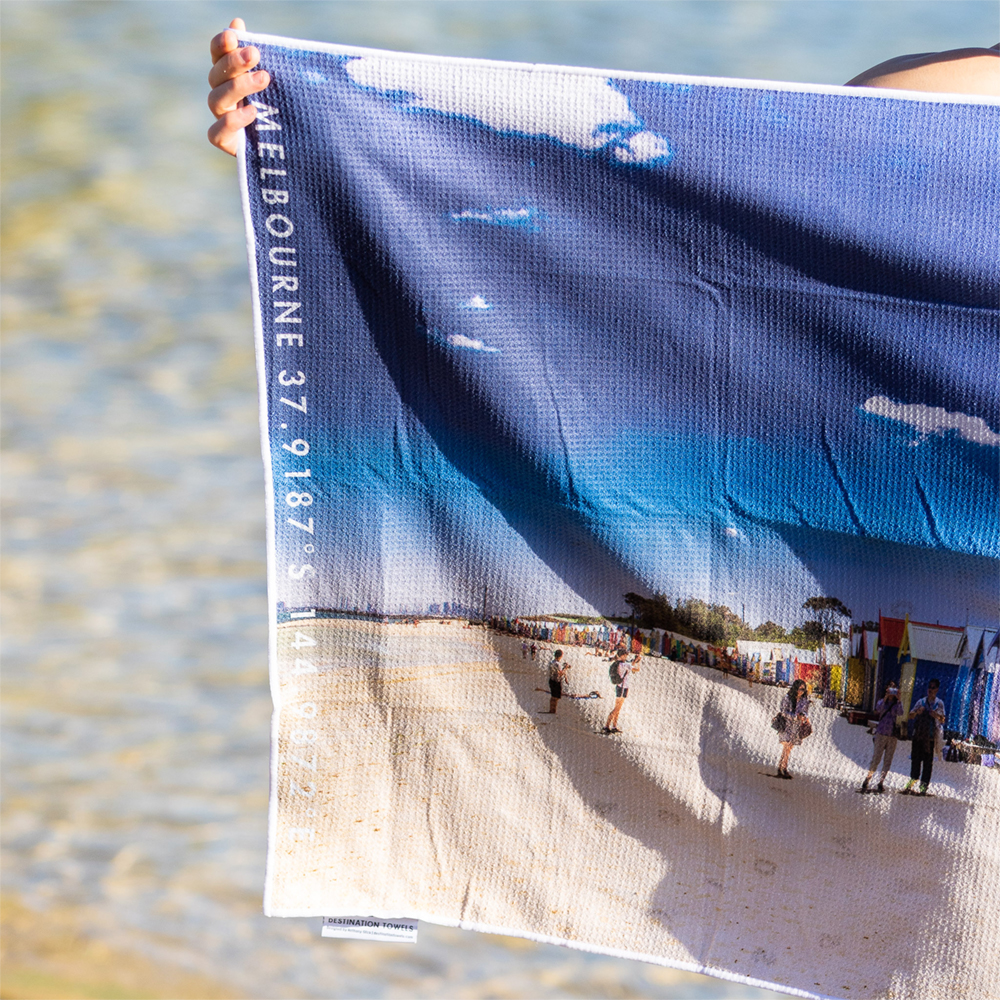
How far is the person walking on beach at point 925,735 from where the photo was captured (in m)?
1.33

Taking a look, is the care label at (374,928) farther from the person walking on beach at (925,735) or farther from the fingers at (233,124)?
the fingers at (233,124)

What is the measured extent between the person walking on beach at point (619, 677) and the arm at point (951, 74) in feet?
2.72

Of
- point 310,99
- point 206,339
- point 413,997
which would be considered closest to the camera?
point 310,99

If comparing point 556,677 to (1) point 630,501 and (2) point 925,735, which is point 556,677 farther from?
(2) point 925,735

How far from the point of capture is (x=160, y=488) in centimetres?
297

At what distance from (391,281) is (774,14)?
2.77m

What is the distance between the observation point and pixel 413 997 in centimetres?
225

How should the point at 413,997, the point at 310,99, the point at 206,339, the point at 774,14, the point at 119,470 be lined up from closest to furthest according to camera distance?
the point at 310,99
the point at 413,997
the point at 119,470
the point at 206,339
the point at 774,14

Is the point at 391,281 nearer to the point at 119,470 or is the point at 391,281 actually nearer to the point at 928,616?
the point at 928,616

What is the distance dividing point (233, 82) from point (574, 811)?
1033 mm

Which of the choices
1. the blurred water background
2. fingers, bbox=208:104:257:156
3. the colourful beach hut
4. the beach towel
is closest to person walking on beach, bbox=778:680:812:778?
the beach towel

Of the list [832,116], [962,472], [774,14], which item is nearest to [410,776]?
[962,472]

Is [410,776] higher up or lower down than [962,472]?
lower down

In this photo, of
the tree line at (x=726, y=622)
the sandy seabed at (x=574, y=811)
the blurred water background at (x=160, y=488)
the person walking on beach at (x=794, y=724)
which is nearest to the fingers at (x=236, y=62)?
the sandy seabed at (x=574, y=811)
